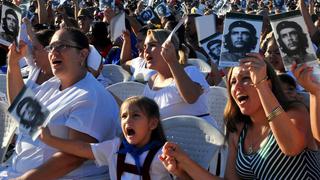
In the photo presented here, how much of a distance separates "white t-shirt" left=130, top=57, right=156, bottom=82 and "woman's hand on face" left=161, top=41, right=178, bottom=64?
1.44 metres

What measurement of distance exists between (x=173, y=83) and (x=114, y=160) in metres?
1.13

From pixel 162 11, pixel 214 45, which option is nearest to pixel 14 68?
pixel 214 45

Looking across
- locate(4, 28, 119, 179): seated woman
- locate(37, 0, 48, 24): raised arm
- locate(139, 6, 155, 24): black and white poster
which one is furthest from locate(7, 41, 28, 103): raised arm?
locate(139, 6, 155, 24): black and white poster

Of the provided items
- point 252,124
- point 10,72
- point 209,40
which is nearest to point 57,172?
point 10,72

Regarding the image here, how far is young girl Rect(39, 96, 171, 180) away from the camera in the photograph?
9.86 ft

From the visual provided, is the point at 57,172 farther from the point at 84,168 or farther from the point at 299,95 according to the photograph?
the point at 299,95

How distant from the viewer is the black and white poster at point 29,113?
9.43ft

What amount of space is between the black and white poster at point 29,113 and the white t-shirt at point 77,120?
187 millimetres

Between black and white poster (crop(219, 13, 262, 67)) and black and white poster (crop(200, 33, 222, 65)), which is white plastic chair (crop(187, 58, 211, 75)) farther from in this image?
black and white poster (crop(219, 13, 262, 67))

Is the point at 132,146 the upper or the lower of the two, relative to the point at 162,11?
upper

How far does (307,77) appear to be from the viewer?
95.5 inches

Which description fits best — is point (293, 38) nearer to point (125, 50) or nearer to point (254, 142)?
point (254, 142)

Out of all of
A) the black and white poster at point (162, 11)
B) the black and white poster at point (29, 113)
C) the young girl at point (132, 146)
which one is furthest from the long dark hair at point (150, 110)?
the black and white poster at point (162, 11)

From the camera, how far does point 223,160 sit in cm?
326
